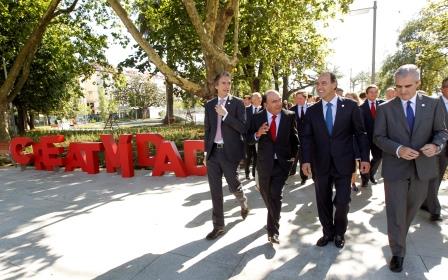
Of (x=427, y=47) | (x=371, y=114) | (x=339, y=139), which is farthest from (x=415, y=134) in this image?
(x=427, y=47)

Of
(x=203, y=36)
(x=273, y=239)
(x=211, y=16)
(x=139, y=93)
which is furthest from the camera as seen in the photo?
(x=139, y=93)

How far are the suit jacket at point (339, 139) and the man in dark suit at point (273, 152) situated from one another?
0.91 feet

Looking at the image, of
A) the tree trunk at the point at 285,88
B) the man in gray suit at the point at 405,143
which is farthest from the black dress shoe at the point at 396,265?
the tree trunk at the point at 285,88

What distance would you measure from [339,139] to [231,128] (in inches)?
57.5

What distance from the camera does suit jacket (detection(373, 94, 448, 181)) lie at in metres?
3.59

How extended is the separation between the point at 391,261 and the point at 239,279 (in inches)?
64.9

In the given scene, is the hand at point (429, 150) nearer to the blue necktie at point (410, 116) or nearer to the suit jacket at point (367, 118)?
the blue necktie at point (410, 116)

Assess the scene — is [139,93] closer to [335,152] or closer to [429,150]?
[335,152]

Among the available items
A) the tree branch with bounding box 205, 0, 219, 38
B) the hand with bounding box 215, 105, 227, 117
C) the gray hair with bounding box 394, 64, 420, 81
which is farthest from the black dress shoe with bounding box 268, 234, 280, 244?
the tree branch with bounding box 205, 0, 219, 38

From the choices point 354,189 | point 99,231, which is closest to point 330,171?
point 354,189

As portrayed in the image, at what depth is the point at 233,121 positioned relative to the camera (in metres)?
4.70

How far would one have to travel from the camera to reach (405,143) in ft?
12.0

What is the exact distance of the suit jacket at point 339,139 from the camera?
4.11 meters

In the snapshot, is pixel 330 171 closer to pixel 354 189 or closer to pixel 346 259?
pixel 346 259
